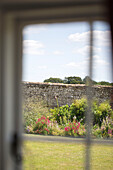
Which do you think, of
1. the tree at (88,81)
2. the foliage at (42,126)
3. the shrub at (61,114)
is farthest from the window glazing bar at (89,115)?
the foliage at (42,126)

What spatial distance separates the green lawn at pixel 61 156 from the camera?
162 centimetres

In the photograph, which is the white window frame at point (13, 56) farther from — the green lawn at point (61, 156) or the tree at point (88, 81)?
the tree at point (88, 81)

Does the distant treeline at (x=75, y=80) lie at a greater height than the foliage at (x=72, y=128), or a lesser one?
greater

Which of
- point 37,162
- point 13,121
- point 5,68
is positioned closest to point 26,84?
point 5,68

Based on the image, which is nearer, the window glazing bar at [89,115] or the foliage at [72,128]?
the window glazing bar at [89,115]

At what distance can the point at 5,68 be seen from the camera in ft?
5.84

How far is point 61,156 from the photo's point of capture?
1715mm

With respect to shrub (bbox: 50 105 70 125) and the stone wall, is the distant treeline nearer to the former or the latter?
the stone wall

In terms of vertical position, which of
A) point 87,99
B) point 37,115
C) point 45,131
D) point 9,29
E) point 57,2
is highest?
point 57,2

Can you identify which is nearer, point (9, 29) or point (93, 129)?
point (93, 129)

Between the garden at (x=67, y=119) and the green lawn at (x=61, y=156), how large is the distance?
0.32 ft

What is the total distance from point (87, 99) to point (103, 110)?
16 cm

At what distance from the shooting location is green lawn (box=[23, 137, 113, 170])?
1619 millimetres

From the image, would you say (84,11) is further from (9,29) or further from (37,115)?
(37,115)
